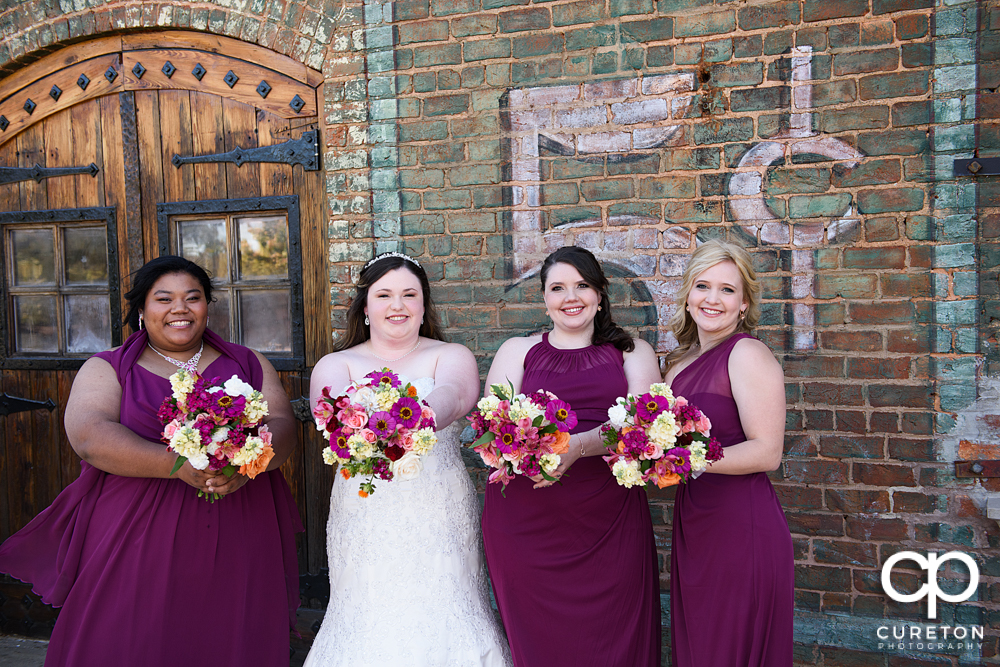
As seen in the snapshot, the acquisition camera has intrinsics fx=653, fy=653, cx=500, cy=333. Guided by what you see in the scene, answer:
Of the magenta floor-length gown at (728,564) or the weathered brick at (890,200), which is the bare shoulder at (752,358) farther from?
the weathered brick at (890,200)

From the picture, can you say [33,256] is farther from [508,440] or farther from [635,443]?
[635,443]

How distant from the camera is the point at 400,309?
2775 mm

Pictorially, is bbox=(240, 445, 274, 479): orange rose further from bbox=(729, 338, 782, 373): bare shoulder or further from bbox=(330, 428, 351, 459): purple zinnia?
bbox=(729, 338, 782, 373): bare shoulder

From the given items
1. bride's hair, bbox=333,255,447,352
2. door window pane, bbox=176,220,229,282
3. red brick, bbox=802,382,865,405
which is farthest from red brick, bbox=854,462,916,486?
door window pane, bbox=176,220,229,282

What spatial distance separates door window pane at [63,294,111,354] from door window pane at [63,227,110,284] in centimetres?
12

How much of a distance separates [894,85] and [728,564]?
7.50ft

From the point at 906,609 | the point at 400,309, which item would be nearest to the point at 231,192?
the point at 400,309

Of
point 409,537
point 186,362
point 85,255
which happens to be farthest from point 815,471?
point 85,255

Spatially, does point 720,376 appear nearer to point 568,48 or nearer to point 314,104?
point 568,48

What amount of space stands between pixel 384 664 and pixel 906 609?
7.95ft

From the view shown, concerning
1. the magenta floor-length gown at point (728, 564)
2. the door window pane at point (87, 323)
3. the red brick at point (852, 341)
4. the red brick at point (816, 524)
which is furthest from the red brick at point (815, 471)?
the door window pane at point (87, 323)

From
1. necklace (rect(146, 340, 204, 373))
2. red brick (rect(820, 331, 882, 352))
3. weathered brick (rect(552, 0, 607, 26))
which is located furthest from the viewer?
weathered brick (rect(552, 0, 607, 26))

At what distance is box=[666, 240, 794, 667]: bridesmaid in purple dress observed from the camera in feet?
7.76

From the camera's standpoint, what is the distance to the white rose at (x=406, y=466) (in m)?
2.23
